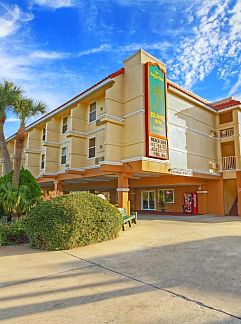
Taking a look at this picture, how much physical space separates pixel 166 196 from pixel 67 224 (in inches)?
737

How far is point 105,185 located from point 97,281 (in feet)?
72.2

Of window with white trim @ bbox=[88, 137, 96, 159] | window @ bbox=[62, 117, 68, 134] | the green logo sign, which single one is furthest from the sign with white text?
window @ bbox=[62, 117, 68, 134]

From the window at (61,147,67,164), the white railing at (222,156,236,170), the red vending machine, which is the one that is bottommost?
the red vending machine

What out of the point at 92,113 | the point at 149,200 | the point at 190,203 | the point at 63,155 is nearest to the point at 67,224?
the point at 92,113

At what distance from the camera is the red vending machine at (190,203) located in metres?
23.6

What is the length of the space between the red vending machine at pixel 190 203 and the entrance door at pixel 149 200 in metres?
3.79

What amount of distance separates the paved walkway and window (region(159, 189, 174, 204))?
16.8 m

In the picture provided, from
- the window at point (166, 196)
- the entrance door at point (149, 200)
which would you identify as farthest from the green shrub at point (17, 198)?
the entrance door at point (149, 200)

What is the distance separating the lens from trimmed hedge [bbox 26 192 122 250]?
848 cm

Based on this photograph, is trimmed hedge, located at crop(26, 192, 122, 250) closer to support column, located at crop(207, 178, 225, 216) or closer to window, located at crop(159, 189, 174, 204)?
support column, located at crop(207, 178, 225, 216)

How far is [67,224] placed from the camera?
8.54m

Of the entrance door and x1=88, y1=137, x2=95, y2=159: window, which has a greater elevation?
x1=88, y1=137, x2=95, y2=159: window

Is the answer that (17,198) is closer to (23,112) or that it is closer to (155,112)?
(23,112)

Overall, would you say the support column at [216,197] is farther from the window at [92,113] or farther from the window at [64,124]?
the window at [64,124]
